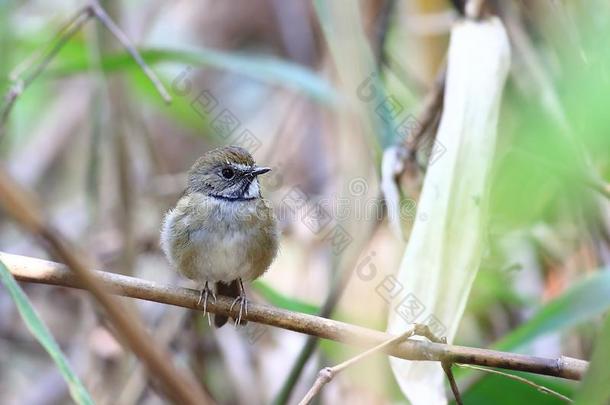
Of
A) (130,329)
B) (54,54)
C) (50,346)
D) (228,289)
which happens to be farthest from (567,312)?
(54,54)

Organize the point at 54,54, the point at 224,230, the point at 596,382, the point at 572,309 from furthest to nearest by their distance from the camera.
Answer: the point at 224,230
the point at 54,54
the point at 572,309
the point at 596,382

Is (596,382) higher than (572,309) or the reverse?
higher

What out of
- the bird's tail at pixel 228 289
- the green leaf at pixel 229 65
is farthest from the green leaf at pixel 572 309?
the green leaf at pixel 229 65

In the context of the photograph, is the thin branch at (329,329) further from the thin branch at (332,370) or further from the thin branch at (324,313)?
the thin branch at (324,313)

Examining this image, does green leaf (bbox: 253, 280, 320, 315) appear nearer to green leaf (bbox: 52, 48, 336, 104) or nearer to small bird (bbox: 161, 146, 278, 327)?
small bird (bbox: 161, 146, 278, 327)

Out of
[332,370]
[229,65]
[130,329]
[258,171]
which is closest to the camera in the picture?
[130,329]

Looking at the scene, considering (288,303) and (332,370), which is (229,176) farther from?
(332,370)

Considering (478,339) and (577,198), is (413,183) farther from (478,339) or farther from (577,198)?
(478,339)

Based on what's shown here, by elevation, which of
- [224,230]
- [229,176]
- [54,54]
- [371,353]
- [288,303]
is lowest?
[288,303]
